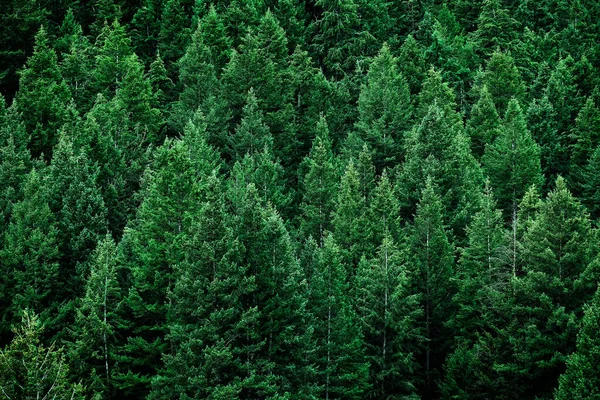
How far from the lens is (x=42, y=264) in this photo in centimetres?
4253

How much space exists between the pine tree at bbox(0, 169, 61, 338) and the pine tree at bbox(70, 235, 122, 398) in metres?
4.07

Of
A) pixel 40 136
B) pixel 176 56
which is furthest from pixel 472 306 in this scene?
pixel 176 56

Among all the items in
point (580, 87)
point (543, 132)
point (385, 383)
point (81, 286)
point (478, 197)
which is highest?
point (580, 87)

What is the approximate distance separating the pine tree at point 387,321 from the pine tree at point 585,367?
9.11m

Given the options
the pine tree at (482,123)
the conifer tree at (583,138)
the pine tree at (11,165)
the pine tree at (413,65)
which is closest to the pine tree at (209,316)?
the pine tree at (11,165)

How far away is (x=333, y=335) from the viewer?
39219 mm

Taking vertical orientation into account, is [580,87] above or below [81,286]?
above

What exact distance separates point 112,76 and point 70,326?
30588 millimetres

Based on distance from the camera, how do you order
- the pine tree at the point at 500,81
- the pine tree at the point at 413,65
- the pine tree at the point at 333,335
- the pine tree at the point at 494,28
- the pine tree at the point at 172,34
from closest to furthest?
the pine tree at the point at 333,335 < the pine tree at the point at 500,81 < the pine tree at the point at 413,65 < the pine tree at the point at 172,34 < the pine tree at the point at 494,28

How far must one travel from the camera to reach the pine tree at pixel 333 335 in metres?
38.9

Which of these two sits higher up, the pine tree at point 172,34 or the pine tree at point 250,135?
the pine tree at point 172,34

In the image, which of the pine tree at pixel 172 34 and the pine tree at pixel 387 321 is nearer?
the pine tree at pixel 387 321

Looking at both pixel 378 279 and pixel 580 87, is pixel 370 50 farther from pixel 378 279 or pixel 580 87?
pixel 378 279

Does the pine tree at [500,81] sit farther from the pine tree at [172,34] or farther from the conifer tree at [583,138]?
the pine tree at [172,34]
